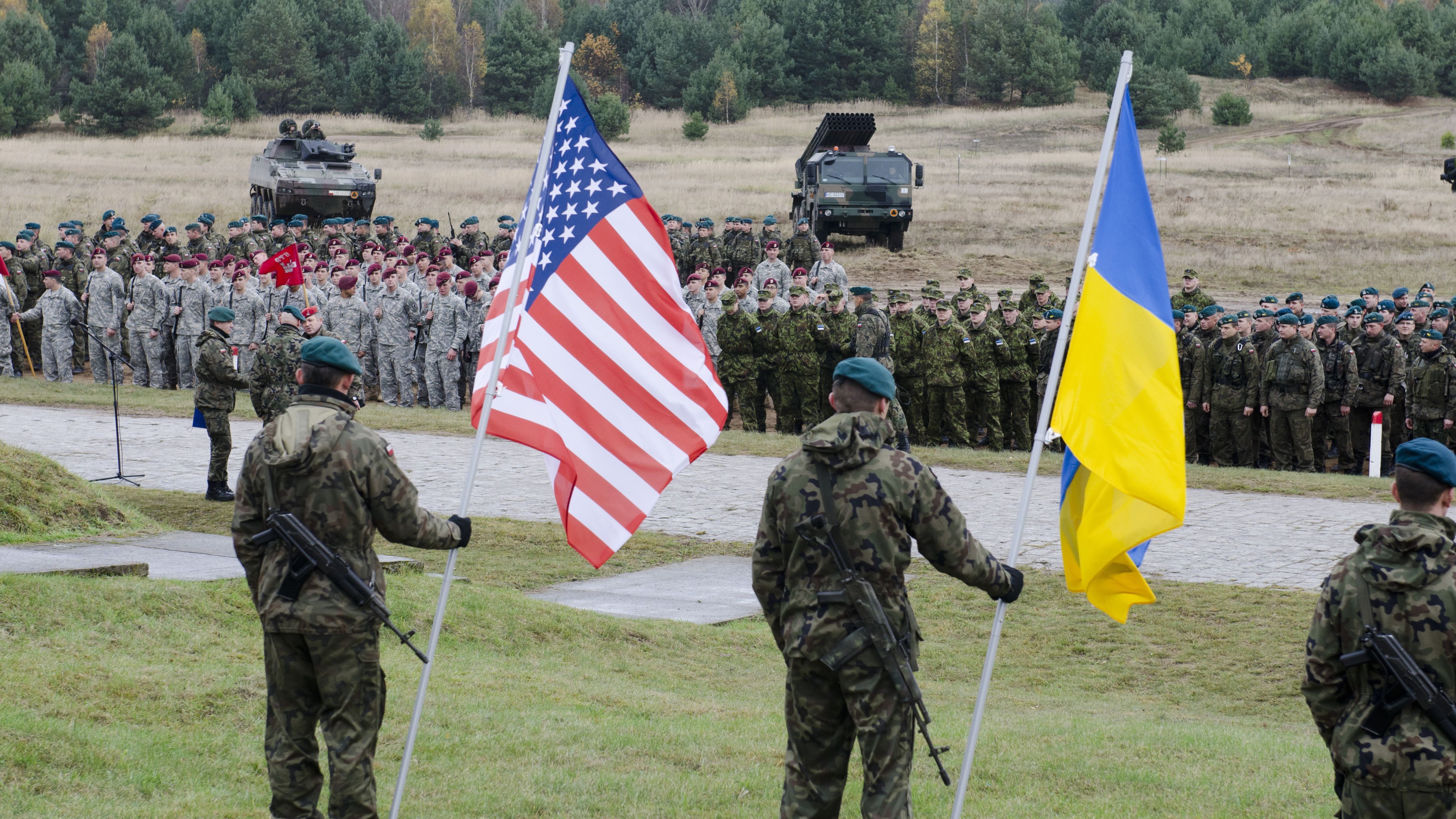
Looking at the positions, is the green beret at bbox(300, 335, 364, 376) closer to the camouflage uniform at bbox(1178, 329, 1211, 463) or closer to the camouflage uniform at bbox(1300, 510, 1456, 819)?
the camouflage uniform at bbox(1300, 510, 1456, 819)

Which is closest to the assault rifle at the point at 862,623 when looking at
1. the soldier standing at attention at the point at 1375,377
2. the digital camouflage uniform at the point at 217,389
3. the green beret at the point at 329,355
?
the green beret at the point at 329,355

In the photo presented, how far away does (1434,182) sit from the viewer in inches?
1956

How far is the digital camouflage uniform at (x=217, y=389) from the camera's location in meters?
13.5

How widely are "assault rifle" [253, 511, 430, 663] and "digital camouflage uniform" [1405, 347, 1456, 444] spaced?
14.5m

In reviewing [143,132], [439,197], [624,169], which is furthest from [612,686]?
[143,132]

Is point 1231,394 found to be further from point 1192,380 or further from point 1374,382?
point 1374,382

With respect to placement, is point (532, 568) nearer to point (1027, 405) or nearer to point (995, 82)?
point (1027, 405)

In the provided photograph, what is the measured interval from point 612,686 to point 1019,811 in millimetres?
2978

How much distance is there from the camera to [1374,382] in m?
17.5

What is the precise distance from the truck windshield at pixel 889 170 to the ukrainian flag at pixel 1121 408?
30.4 m

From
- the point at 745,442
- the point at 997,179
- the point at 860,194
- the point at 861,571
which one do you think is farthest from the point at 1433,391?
the point at 997,179

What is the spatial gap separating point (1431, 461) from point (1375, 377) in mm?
14066

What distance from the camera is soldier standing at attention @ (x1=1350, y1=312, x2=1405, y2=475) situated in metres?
17.2

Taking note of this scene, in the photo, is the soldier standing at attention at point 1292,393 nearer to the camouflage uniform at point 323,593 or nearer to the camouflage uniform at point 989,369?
the camouflage uniform at point 989,369
